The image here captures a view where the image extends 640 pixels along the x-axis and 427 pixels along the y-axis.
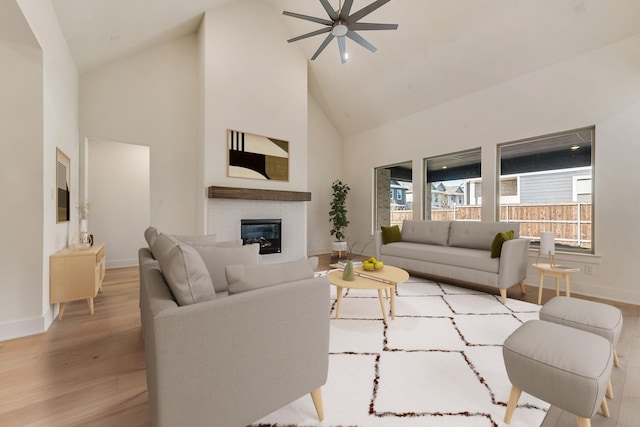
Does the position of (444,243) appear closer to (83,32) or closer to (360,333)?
(360,333)

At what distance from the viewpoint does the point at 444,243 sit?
4410 mm

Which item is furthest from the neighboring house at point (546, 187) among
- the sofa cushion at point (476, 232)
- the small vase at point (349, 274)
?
the small vase at point (349, 274)

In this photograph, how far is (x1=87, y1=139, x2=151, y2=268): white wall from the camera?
502cm

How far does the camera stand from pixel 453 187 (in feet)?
16.8

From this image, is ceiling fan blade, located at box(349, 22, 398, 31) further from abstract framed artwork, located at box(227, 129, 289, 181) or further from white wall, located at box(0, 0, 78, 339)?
white wall, located at box(0, 0, 78, 339)

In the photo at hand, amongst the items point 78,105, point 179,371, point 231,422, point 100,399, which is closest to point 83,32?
point 78,105

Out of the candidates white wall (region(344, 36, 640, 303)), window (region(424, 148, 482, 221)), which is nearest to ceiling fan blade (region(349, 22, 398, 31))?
white wall (region(344, 36, 640, 303))

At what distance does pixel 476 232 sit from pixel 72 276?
16.2 ft

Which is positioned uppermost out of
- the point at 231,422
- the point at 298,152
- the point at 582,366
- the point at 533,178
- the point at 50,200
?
the point at 298,152

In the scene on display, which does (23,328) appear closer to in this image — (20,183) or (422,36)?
(20,183)

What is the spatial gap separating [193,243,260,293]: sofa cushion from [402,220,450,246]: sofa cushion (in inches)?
139

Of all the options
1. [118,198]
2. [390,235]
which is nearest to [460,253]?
[390,235]

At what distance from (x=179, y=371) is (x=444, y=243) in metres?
4.25

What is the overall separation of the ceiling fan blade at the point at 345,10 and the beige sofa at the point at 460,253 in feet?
10.3
